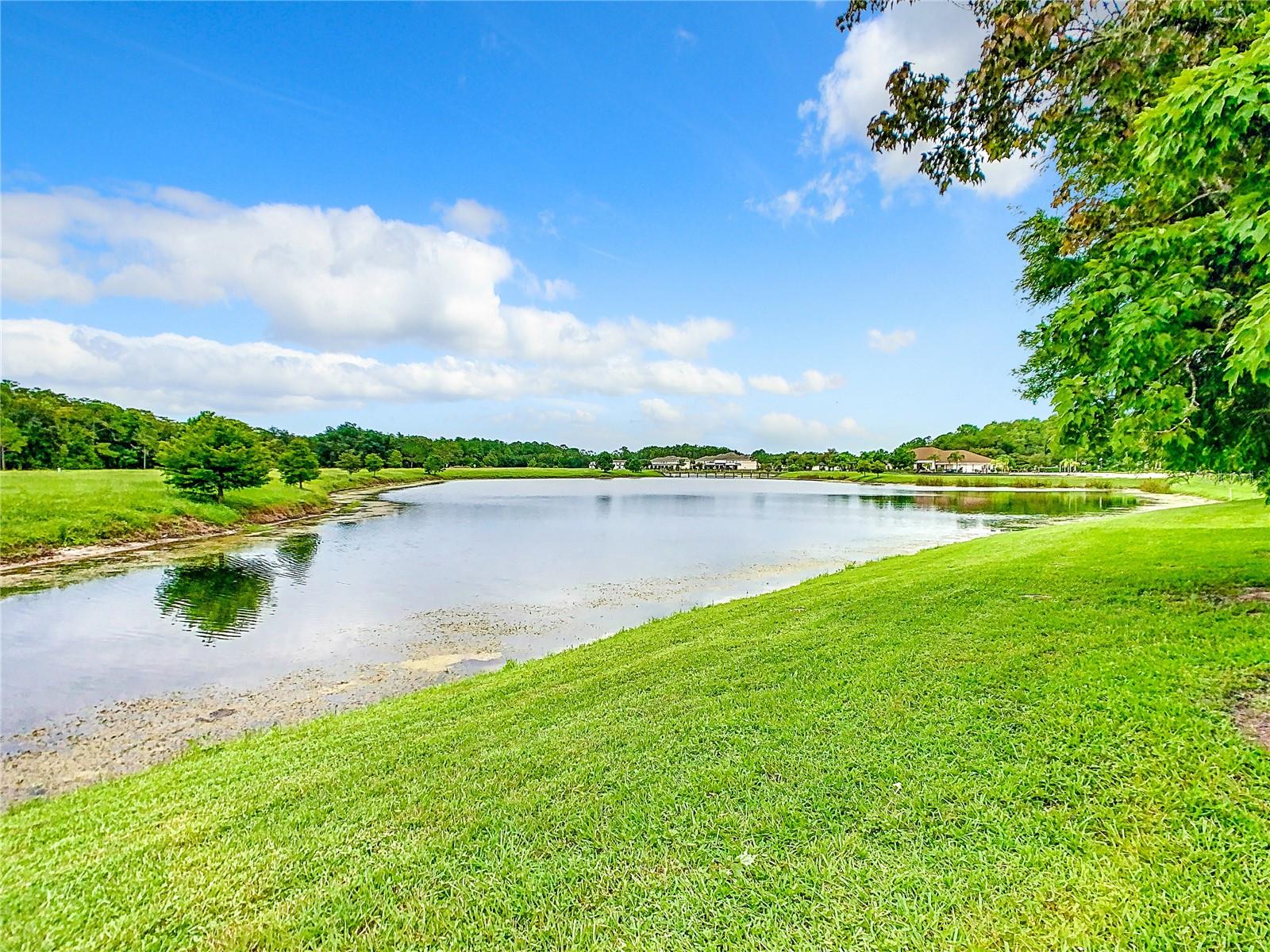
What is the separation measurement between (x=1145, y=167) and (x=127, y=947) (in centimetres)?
825

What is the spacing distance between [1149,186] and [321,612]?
17.9 meters

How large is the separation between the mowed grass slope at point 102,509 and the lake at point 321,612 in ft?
11.6

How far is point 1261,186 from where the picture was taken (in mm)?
3980

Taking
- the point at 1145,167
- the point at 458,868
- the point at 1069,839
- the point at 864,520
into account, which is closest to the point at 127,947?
the point at 458,868

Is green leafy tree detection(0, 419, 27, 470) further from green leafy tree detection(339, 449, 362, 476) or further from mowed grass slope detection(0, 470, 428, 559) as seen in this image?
green leafy tree detection(339, 449, 362, 476)

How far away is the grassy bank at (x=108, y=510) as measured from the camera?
74.0 feet

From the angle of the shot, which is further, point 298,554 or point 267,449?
point 267,449

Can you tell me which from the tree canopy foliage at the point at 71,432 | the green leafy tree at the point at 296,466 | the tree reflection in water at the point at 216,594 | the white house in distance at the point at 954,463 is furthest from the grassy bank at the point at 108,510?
the white house in distance at the point at 954,463

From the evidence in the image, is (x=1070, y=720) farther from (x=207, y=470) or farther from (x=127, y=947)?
(x=207, y=470)

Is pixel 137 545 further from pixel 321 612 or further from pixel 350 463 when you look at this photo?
pixel 350 463

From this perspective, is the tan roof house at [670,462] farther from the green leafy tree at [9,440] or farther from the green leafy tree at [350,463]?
the green leafy tree at [9,440]

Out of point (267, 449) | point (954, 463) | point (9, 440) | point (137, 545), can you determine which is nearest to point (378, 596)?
point (137, 545)

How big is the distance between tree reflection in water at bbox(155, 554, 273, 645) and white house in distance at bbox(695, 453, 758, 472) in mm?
153566

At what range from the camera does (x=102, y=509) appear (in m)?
26.3
